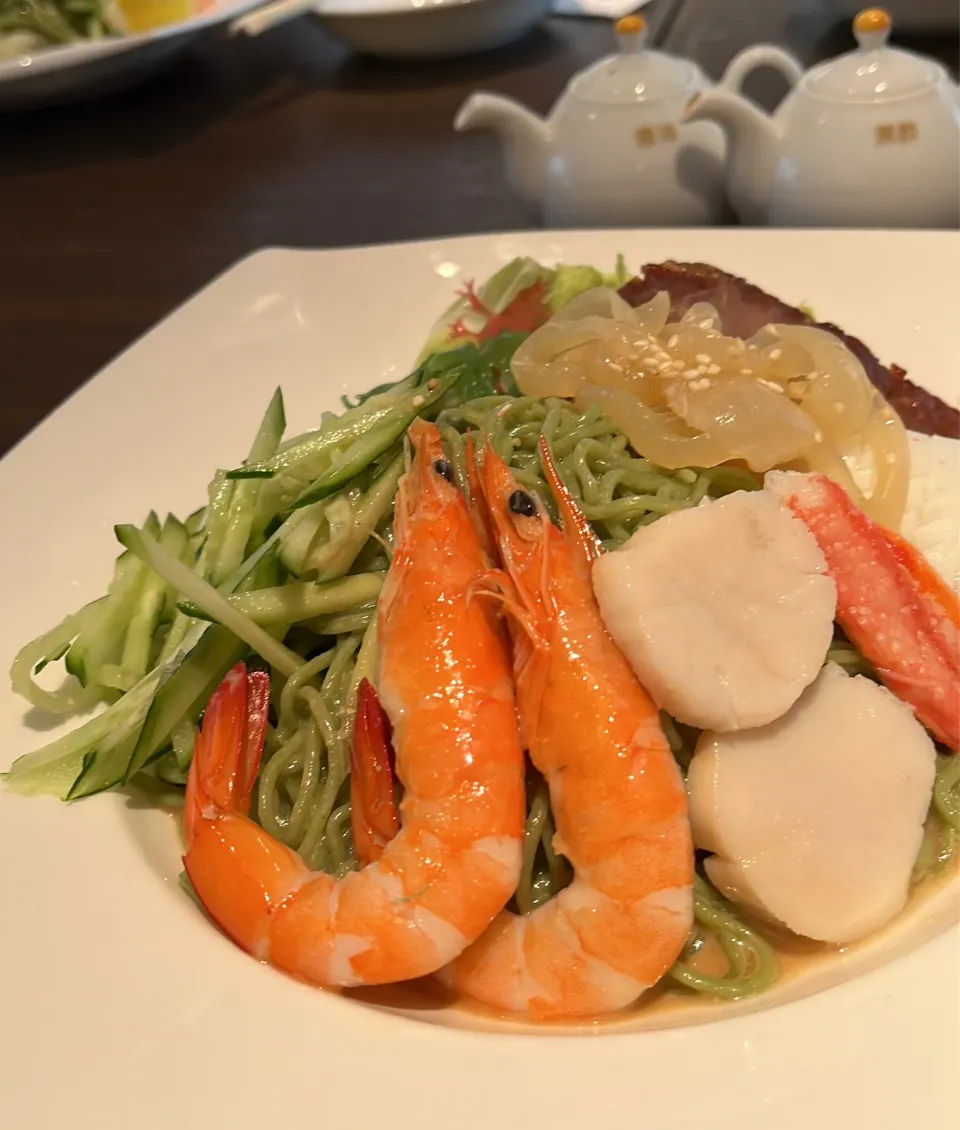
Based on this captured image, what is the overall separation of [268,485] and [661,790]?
1140 millimetres

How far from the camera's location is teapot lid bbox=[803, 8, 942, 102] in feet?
10.1

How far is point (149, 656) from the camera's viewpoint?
2344 mm

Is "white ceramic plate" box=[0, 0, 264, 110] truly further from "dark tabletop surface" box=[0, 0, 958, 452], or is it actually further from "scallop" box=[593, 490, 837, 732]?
"scallop" box=[593, 490, 837, 732]

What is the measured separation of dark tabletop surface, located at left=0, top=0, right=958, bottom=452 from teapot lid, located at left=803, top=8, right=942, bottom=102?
52.5 inches

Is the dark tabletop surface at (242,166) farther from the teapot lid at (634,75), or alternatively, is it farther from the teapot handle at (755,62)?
the teapot handle at (755,62)

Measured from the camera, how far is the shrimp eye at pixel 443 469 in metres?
2.08

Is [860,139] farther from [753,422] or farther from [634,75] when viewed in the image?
[753,422]

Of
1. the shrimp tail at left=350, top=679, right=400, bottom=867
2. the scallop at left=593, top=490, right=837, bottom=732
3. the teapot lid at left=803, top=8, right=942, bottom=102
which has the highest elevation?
the teapot lid at left=803, top=8, right=942, bottom=102

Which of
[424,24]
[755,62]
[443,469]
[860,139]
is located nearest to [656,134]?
[755,62]

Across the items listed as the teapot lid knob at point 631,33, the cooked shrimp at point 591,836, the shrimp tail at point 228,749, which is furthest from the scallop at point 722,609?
the teapot lid knob at point 631,33

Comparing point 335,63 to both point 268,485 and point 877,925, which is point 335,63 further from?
point 877,925

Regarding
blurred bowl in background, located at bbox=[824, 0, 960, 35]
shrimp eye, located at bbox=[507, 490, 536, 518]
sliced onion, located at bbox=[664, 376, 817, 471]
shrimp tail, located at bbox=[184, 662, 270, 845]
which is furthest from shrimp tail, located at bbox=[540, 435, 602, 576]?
blurred bowl in background, located at bbox=[824, 0, 960, 35]

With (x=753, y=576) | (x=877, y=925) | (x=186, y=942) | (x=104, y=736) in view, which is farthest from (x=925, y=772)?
(x=104, y=736)

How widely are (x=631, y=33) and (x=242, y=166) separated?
7.62 ft
